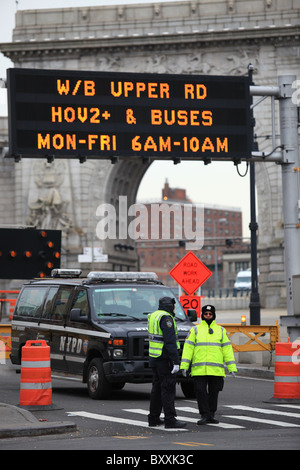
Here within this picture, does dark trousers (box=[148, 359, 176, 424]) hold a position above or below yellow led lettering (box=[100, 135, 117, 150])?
below

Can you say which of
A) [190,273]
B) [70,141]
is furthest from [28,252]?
[70,141]

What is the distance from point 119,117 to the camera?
2236 cm

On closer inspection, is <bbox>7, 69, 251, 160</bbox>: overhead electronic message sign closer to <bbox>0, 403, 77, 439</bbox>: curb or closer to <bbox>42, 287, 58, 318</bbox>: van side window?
<bbox>42, 287, 58, 318</bbox>: van side window

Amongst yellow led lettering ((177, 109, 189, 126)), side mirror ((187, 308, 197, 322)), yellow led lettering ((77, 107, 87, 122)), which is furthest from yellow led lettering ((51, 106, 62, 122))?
side mirror ((187, 308, 197, 322))

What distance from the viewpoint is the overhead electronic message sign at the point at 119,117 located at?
72.2 ft

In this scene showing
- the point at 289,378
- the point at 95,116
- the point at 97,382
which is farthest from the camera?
the point at 95,116

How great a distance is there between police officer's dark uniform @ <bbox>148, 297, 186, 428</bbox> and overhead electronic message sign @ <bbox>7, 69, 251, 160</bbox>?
305 inches

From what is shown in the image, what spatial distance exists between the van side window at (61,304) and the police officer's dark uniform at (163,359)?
5.83 m

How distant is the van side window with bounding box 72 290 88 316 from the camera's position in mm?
19953

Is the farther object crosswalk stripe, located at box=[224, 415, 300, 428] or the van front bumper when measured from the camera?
the van front bumper

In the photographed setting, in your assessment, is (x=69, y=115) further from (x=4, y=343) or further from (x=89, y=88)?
(x=4, y=343)

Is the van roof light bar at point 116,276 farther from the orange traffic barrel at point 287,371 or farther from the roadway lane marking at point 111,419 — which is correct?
the roadway lane marking at point 111,419

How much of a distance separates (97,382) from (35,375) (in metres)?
2.58

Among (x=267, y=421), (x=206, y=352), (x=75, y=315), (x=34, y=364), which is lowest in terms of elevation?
(x=267, y=421)
